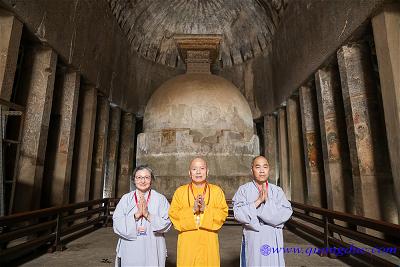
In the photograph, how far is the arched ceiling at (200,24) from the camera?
11.6 meters

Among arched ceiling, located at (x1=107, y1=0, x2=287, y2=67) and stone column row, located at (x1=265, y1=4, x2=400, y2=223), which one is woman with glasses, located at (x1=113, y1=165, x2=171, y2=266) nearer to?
stone column row, located at (x1=265, y1=4, x2=400, y2=223)

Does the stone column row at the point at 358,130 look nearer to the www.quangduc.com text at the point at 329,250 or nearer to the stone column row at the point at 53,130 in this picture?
the www.quangduc.com text at the point at 329,250

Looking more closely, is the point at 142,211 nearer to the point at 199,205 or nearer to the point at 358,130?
the point at 199,205

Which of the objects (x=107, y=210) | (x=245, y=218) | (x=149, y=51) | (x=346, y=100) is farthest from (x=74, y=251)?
(x=149, y=51)

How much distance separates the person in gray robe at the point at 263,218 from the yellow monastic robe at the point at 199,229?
26cm

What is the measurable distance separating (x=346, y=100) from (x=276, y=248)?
4.94 m

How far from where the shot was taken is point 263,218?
255 cm

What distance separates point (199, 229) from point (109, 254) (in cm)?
263

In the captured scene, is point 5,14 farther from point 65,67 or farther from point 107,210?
point 107,210

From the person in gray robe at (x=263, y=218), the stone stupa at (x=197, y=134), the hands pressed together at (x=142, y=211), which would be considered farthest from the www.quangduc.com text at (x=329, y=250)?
A: the stone stupa at (x=197, y=134)

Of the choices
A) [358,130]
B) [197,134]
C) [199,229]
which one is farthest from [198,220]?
[197,134]

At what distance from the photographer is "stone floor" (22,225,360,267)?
3.94 m

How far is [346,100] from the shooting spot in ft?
20.6

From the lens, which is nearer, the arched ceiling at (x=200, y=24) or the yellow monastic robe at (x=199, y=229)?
the yellow monastic robe at (x=199, y=229)
